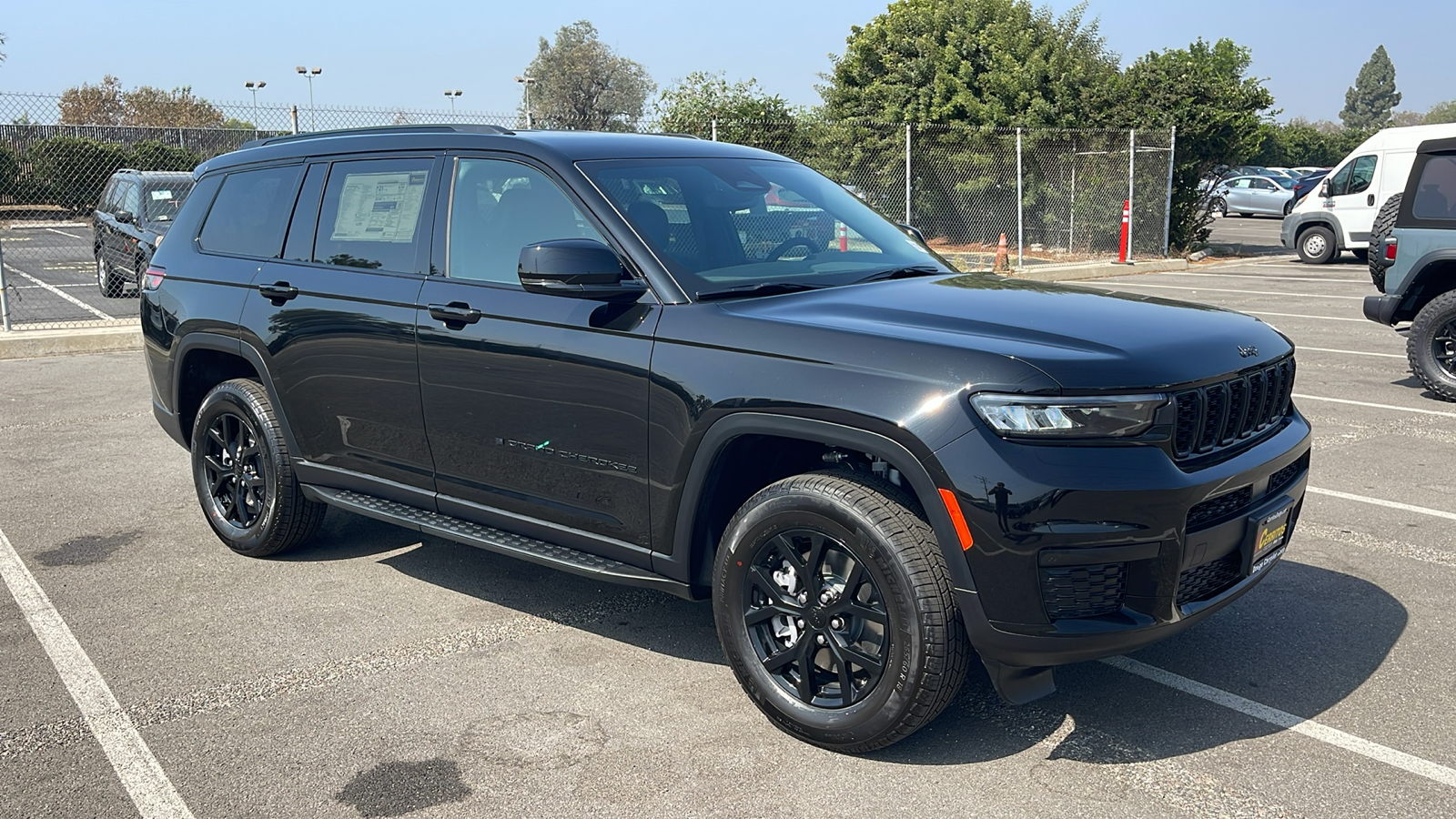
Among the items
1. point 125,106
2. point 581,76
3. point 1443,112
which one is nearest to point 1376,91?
point 1443,112

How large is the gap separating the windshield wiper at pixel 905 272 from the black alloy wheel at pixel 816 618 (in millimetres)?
1173

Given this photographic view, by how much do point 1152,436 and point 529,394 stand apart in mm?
2085

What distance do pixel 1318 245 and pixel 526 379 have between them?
22038 mm

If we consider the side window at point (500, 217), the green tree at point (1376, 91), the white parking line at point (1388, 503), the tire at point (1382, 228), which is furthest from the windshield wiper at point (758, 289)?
the green tree at point (1376, 91)

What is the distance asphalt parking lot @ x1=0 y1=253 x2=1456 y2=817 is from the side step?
0.38 metres

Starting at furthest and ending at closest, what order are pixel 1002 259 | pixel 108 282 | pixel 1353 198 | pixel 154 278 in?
pixel 1353 198 → pixel 1002 259 → pixel 108 282 → pixel 154 278

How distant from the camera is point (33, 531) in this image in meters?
5.99

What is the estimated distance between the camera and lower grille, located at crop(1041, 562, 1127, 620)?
3246mm

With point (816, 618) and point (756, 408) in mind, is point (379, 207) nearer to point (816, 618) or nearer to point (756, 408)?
point (756, 408)

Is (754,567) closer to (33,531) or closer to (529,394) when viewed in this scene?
(529,394)

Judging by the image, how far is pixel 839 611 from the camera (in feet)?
11.7

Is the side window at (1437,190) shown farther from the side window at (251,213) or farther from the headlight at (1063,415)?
the side window at (251,213)

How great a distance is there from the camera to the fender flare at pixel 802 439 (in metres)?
3.30

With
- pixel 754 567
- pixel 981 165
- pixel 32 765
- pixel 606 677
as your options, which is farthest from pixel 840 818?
pixel 981 165
